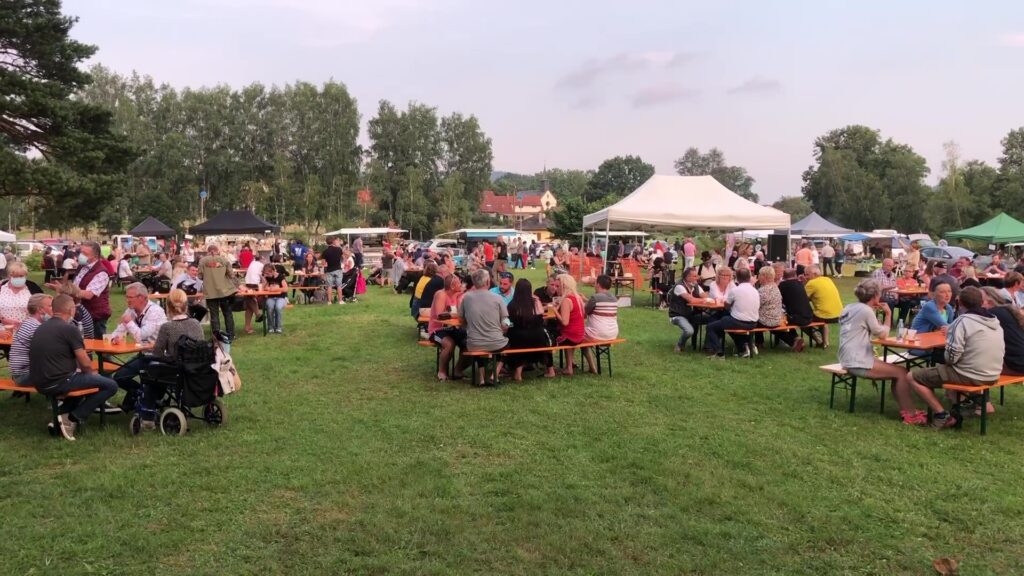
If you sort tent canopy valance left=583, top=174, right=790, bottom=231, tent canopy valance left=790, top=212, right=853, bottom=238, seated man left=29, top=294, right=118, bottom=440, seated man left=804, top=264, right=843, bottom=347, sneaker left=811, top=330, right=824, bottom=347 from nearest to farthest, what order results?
seated man left=29, top=294, right=118, bottom=440 < seated man left=804, top=264, right=843, bottom=347 < sneaker left=811, top=330, right=824, bottom=347 < tent canopy valance left=583, top=174, right=790, bottom=231 < tent canopy valance left=790, top=212, right=853, bottom=238

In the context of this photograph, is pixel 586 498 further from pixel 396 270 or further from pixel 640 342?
pixel 396 270

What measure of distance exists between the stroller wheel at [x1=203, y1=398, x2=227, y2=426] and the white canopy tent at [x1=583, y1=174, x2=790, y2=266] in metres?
10.6

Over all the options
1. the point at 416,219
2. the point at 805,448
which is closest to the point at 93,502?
the point at 805,448

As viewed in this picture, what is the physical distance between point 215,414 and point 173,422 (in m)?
0.33

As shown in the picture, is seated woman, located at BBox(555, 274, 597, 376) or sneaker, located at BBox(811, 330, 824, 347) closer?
seated woman, located at BBox(555, 274, 597, 376)

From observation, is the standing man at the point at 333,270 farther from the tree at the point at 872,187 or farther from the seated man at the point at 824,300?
the tree at the point at 872,187

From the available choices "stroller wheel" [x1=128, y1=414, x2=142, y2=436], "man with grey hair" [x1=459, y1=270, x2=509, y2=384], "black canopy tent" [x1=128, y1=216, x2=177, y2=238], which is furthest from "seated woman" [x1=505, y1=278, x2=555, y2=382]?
"black canopy tent" [x1=128, y1=216, x2=177, y2=238]

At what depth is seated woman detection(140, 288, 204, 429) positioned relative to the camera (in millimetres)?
5105

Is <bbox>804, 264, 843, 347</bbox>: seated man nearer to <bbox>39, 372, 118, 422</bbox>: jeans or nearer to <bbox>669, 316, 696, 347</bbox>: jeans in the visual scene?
<bbox>669, 316, 696, 347</bbox>: jeans

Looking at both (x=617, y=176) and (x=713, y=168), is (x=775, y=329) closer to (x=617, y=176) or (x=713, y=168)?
(x=617, y=176)

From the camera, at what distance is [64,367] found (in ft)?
16.3

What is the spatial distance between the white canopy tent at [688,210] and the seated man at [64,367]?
439 inches

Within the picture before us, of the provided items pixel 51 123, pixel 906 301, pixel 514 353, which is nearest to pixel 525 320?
pixel 514 353

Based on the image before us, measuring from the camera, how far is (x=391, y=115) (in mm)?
53406
